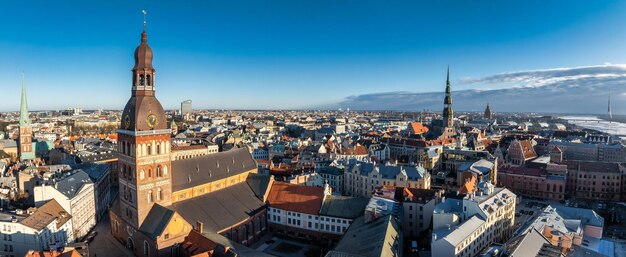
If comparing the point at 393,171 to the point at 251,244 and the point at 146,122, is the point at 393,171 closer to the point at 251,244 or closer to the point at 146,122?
the point at 251,244

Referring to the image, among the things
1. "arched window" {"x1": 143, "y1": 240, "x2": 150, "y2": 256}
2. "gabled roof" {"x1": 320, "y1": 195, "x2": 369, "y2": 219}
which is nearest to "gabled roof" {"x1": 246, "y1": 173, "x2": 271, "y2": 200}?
"gabled roof" {"x1": 320, "y1": 195, "x2": 369, "y2": 219}

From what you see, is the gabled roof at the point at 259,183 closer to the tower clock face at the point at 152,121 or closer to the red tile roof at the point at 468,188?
the tower clock face at the point at 152,121

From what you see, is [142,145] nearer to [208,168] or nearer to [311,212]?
[208,168]

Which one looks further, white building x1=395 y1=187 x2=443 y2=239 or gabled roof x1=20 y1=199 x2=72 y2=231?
white building x1=395 y1=187 x2=443 y2=239

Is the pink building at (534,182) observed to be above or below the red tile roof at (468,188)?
below

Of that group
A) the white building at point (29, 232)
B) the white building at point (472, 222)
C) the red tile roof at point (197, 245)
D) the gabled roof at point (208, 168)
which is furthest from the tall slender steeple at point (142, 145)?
the white building at point (472, 222)

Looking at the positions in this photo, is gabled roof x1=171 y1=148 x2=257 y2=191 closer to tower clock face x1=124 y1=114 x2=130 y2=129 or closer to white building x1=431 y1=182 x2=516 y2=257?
tower clock face x1=124 y1=114 x2=130 y2=129
